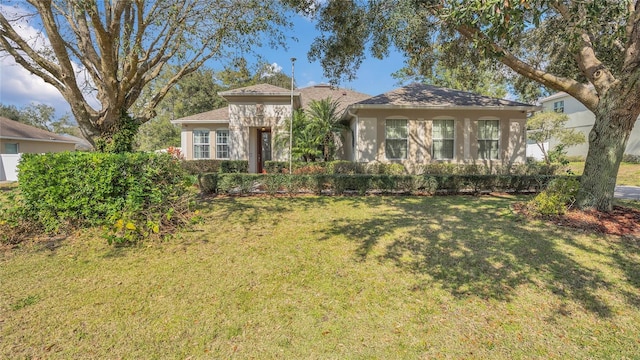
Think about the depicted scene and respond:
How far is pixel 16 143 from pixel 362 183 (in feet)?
79.8

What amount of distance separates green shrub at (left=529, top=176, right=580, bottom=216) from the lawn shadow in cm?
60

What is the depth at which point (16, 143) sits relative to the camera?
19484 millimetres

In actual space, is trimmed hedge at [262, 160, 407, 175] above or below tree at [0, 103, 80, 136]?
below

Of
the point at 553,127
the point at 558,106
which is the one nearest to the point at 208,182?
the point at 553,127

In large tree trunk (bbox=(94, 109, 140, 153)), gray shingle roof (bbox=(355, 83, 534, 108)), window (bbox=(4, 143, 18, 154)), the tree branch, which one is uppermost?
gray shingle roof (bbox=(355, 83, 534, 108))

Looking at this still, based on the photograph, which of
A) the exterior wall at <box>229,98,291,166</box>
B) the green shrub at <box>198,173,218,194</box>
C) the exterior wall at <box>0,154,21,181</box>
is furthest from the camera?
the exterior wall at <box>0,154,21,181</box>

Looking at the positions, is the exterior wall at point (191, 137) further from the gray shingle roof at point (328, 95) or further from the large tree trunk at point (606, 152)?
the large tree trunk at point (606, 152)

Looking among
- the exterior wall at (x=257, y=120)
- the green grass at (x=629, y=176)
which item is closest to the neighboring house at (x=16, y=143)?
the exterior wall at (x=257, y=120)

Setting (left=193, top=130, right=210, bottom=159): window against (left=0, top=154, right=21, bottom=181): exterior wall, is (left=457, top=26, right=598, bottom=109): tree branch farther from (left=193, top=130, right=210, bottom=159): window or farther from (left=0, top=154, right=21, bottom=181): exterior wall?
(left=0, top=154, right=21, bottom=181): exterior wall

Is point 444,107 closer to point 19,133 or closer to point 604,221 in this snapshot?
point 604,221

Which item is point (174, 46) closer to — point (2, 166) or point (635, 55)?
point (635, 55)

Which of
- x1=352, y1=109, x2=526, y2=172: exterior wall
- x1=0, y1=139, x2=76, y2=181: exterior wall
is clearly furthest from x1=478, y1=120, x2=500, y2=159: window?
x1=0, y1=139, x2=76, y2=181: exterior wall

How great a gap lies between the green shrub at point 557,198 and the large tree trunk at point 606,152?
26 cm

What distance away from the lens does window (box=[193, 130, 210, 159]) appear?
57.6ft
